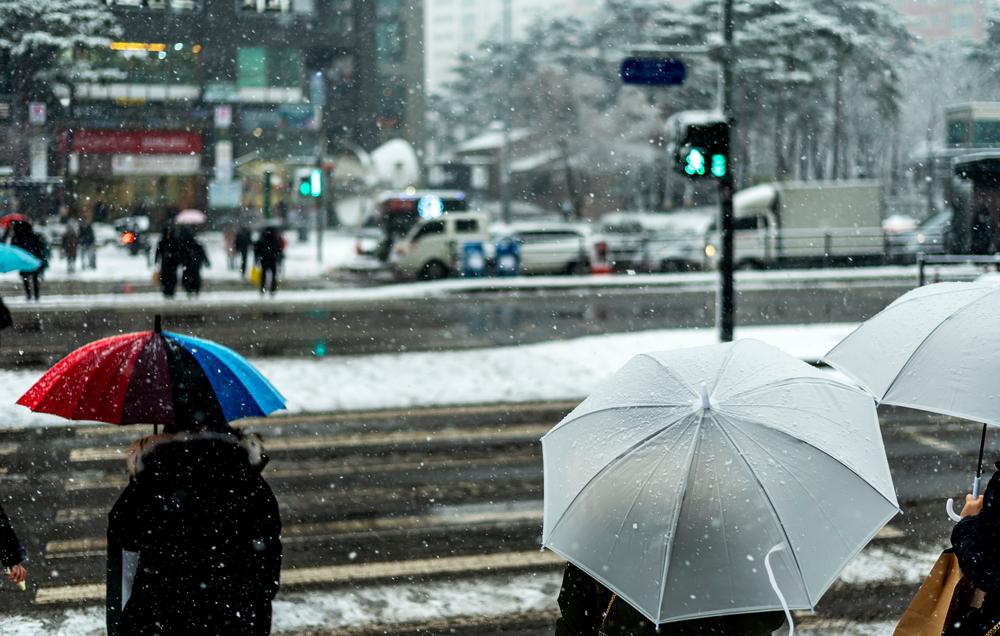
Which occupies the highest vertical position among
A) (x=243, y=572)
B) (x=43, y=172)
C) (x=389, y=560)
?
(x=43, y=172)

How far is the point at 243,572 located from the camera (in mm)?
3230

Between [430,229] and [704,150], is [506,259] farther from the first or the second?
[704,150]

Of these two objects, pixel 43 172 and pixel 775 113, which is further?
pixel 775 113

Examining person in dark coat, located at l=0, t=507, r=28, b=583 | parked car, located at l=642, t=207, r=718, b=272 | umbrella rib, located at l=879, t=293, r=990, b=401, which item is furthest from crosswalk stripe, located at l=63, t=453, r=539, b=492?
parked car, located at l=642, t=207, r=718, b=272

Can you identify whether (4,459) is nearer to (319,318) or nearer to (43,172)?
(319,318)

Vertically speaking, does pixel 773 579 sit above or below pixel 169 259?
below

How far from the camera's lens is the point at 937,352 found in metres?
3.58

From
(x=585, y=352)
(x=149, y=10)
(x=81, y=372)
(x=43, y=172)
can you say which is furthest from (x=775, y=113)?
(x=81, y=372)

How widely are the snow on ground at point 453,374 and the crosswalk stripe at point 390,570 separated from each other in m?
4.76

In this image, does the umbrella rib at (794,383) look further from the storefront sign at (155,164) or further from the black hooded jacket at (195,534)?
the storefront sign at (155,164)

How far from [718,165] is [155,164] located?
4278 centimetres

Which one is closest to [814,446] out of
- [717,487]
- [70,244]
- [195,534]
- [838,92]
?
[717,487]

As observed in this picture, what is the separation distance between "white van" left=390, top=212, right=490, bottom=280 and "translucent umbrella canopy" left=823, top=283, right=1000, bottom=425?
91.9 feet

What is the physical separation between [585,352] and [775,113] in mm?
38721
